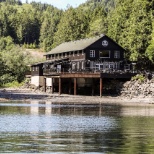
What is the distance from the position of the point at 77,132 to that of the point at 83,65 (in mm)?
65659

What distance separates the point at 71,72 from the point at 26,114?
4167 centimetres

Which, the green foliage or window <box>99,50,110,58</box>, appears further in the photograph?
window <box>99,50,110,58</box>

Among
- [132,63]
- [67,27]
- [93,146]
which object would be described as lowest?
[93,146]

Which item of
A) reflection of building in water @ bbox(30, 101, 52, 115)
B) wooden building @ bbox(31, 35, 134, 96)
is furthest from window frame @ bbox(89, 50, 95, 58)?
reflection of building in water @ bbox(30, 101, 52, 115)

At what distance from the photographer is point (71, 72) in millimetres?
102312

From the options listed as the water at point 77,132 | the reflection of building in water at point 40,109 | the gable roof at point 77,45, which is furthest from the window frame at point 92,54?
the water at point 77,132

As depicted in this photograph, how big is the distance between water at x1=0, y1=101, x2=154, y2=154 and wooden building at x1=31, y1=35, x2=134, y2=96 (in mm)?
38091

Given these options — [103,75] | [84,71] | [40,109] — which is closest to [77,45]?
[84,71]

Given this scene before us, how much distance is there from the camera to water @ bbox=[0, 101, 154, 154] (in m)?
34.2

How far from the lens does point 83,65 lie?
10906cm

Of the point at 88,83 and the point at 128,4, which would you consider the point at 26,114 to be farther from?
the point at 128,4

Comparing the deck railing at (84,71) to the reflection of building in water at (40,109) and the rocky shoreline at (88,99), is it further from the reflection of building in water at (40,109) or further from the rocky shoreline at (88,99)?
the reflection of building in water at (40,109)

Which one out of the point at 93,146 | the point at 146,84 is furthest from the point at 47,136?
the point at 146,84

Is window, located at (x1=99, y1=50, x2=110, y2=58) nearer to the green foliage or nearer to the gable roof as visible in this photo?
the gable roof
